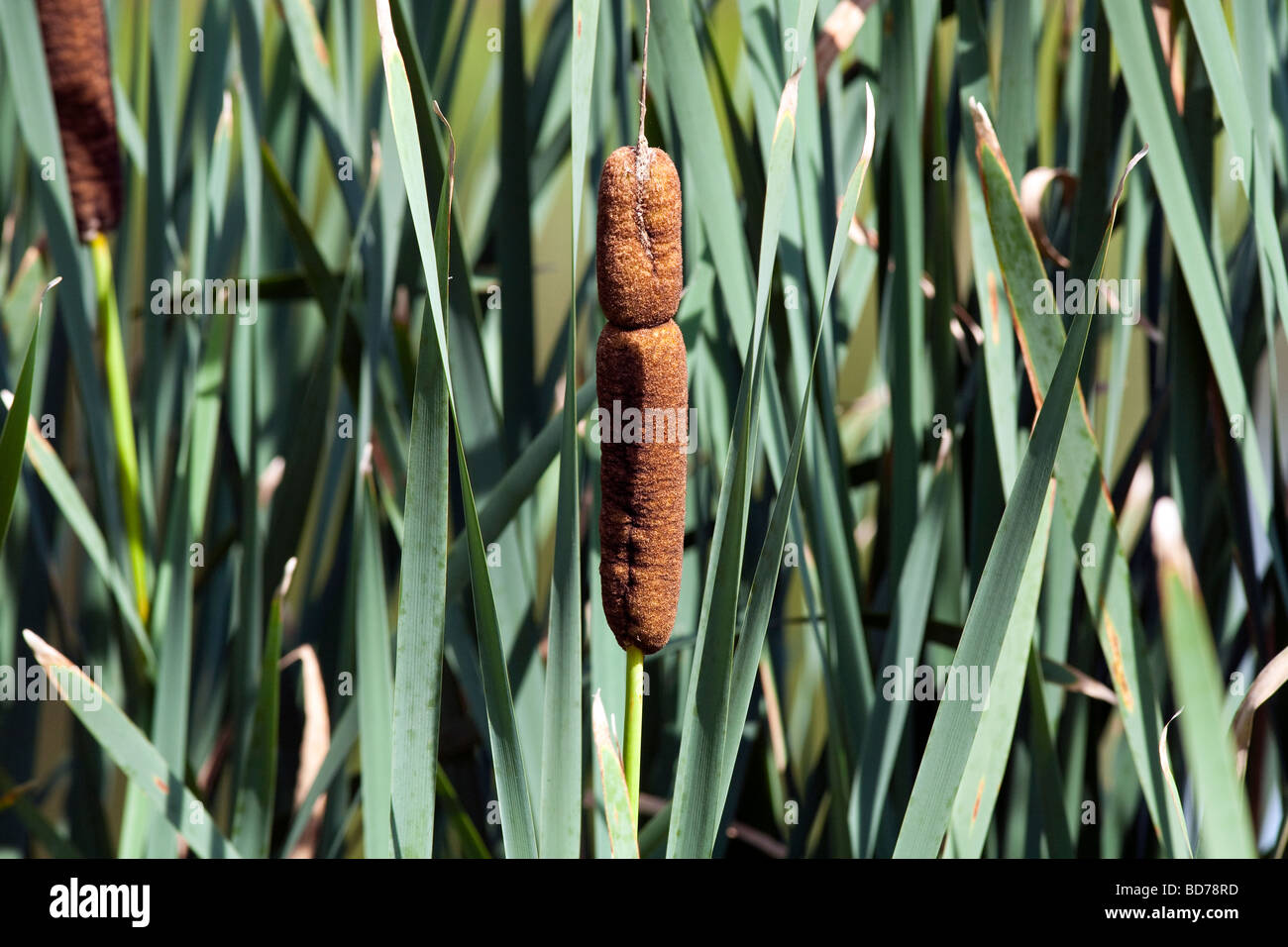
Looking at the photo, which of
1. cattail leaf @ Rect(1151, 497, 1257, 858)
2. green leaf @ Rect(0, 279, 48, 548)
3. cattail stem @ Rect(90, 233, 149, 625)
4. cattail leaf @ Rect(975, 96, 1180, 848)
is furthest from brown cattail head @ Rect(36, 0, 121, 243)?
cattail leaf @ Rect(1151, 497, 1257, 858)

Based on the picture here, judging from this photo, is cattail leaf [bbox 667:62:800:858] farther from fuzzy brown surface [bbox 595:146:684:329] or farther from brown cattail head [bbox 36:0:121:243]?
brown cattail head [bbox 36:0:121:243]

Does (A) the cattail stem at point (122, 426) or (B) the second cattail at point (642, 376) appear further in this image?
(A) the cattail stem at point (122, 426)

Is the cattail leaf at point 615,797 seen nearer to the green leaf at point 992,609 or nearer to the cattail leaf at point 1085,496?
the green leaf at point 992,609

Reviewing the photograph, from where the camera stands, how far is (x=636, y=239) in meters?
0.37

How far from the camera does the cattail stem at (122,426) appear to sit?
2.28ft

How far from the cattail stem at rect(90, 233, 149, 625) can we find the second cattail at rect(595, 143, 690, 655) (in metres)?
0.49

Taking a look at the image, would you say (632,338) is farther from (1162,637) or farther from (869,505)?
(869,505)

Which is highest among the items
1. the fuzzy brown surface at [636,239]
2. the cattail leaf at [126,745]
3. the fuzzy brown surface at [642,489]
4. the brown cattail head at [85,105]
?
the brown cattail head at [85,105]

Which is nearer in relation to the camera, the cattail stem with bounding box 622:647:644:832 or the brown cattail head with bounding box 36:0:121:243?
the cattail stem with bounding box 622:647:644:832

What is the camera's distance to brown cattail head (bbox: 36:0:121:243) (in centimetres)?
66


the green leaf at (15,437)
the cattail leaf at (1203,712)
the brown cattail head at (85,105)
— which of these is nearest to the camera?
the cattail leaf at (1203,712)

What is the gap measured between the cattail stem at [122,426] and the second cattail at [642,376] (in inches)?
19.2

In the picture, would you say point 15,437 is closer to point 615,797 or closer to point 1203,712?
point 615,797

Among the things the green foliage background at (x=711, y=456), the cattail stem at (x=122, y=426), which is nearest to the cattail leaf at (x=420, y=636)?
the green foliage background at (x=711, y=456)
